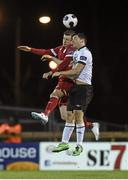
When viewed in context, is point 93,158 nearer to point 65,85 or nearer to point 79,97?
point 65,85

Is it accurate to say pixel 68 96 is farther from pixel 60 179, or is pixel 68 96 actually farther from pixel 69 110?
pixel 60 179

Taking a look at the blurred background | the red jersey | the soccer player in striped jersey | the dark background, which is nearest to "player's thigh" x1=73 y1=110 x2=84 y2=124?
the soccer player in striped jersey

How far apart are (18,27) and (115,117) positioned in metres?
5.60

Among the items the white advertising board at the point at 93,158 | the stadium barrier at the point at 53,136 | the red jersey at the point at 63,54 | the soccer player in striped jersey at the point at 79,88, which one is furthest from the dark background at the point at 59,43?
the soccer player in striped jersey at the point at 79,88

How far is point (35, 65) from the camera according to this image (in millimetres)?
35188

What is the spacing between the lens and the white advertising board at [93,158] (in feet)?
70.2

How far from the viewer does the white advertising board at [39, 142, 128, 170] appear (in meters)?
21.4

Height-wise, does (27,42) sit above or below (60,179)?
above

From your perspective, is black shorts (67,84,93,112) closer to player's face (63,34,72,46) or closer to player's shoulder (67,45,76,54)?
player's shoulder (67,45,76,54)

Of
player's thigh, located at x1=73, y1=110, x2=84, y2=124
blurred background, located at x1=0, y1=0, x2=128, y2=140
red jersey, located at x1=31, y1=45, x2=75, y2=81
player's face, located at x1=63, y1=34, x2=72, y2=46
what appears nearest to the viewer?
red jersey, located at x1=31, y1=45, x2=75, y2=81

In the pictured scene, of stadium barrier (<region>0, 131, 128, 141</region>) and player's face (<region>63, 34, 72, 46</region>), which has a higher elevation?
player's face (<region>63, 34, 72, 46</region>)

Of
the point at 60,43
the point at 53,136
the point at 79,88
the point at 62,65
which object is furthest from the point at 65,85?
the point at 60,43

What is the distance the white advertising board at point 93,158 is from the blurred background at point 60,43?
8800 millimetres

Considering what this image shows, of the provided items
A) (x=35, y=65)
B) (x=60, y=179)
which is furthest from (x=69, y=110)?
(x=35, y=65)
